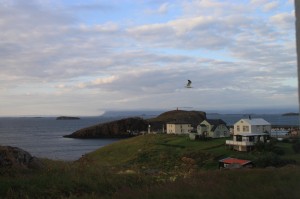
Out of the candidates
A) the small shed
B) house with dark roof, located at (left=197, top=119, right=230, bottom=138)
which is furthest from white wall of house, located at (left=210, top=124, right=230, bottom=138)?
the small shed

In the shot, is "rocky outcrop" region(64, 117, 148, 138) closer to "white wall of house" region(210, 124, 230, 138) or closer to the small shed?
"white wall of house" region(210, 124, 230, 138)

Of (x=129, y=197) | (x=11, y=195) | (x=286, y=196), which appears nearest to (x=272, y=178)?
(x=286, y=196)

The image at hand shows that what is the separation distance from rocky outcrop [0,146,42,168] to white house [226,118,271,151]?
137ft

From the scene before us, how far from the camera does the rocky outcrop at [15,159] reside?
12.6 m

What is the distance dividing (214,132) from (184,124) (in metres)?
21.4

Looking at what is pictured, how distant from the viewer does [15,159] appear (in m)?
13.0

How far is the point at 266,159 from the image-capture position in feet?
114

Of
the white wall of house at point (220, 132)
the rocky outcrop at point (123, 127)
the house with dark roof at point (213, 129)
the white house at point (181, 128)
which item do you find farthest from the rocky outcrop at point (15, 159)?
the rocky outcrop at point (123, 127)

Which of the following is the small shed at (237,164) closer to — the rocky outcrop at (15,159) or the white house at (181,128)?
the rocky outcrop at (15,159)

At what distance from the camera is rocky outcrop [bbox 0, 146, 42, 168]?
41.3 ft

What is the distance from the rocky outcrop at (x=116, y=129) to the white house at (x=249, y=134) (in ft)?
333

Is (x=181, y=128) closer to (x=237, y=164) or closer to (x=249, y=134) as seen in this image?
(x=249, y=134)

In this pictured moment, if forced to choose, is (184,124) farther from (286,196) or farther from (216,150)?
(286,196)

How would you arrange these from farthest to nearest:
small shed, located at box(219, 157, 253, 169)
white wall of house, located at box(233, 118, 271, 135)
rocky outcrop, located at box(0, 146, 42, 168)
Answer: white wall of house, located at box(233, 118, 271, 135) → small shed, located at box(219, 157, 253, 169) → rocky outcrop, located at box(0, 146, 42, 168)
